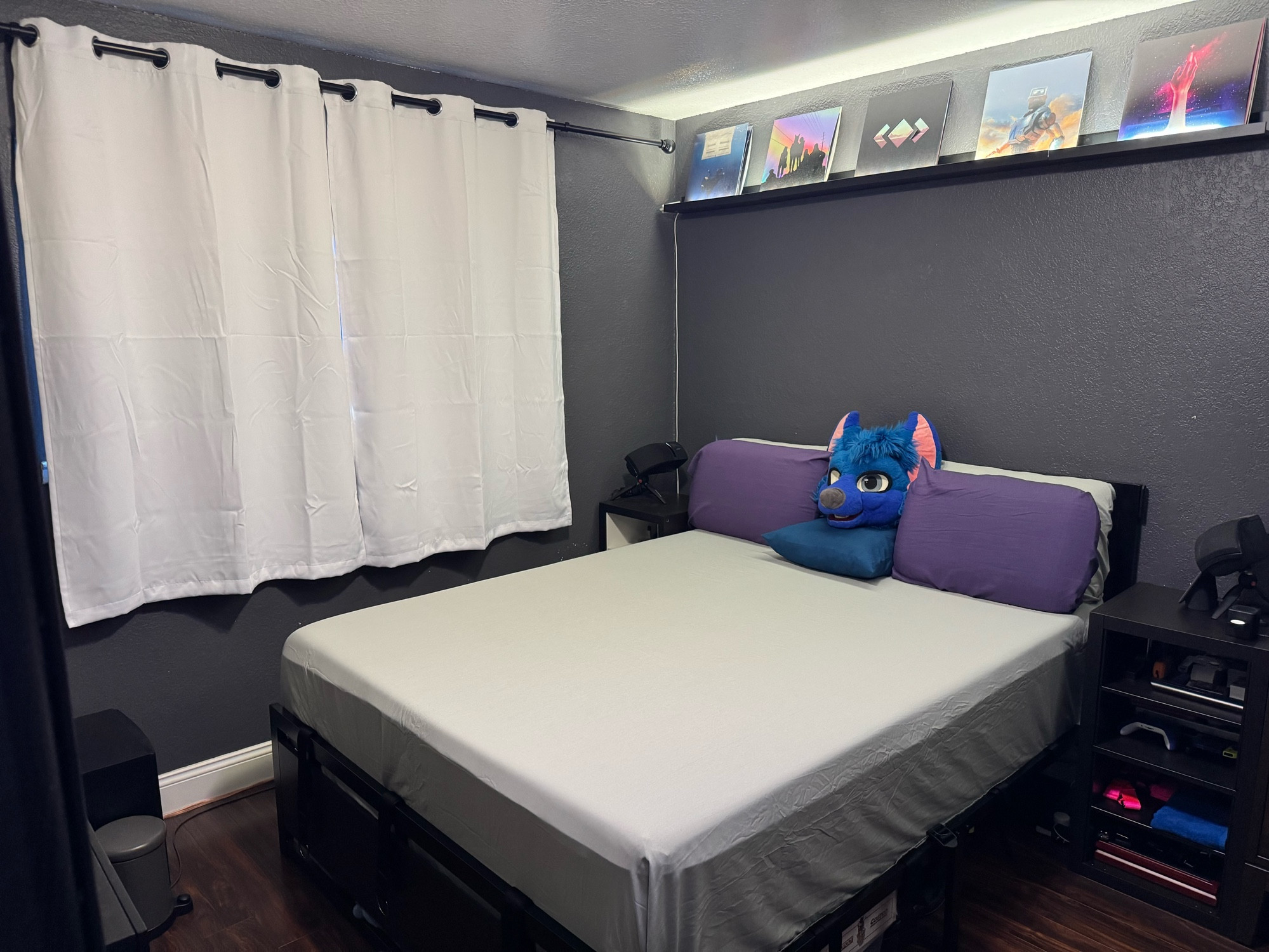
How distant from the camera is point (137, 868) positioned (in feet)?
6.72

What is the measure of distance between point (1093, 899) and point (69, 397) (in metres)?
3.02

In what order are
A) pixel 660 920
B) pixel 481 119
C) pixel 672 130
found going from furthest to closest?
pixel 672 130 < pixel 481 119 < pixel 660 920

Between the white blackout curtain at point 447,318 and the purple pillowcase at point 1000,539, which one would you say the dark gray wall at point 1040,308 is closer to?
the purple pillowcase at point 1000,539

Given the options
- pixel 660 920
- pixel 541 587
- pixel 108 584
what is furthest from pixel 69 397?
pixel 660 920

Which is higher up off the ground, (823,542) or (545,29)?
(545,29)

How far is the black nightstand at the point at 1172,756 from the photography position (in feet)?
6.58

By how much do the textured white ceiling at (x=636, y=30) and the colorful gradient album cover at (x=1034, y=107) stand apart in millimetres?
134

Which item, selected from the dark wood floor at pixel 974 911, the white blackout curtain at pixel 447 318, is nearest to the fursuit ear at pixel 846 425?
the white blackout curtain at pixel 447 318

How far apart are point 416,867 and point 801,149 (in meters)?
2.85

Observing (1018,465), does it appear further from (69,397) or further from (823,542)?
(69,397)

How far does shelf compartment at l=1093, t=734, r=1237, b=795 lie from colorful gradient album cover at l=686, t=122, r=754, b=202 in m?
2.45

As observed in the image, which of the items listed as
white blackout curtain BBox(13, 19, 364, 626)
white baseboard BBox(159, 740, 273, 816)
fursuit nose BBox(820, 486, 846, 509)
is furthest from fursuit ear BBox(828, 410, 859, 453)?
white baseboard BBox(159, 740, 273, 816)

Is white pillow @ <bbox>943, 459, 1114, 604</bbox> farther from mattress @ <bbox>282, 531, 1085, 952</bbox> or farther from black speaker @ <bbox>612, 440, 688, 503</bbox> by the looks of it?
black speaker @ <bbox>612, 440, 688, 503</bbox>

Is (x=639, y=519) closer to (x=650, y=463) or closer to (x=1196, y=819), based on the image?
(x=650, y=463)
